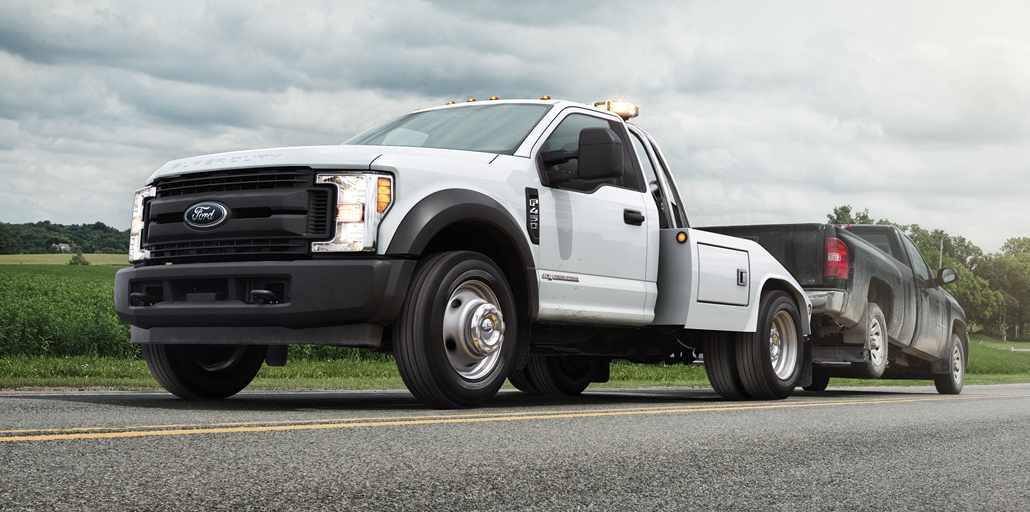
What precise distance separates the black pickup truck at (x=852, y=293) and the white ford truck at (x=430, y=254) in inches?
99.4

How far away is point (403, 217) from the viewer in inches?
218

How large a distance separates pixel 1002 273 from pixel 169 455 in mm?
156823

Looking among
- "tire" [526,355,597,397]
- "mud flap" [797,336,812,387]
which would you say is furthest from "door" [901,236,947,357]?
"tire" [526,355,597,397]

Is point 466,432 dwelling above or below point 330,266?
below

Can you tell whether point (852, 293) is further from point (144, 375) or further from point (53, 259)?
point (53, 259)

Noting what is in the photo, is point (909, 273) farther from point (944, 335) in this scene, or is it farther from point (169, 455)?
point (169, 455)

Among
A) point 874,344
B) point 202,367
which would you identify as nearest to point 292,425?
point 202,367

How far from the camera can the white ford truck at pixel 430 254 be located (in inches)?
215

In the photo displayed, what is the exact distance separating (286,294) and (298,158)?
781 mm

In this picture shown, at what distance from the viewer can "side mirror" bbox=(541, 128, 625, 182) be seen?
646cm

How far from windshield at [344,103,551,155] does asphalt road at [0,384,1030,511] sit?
1913 millimetres

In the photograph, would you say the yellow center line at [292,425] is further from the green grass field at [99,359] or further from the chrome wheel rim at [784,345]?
the green grass field at [99,359]

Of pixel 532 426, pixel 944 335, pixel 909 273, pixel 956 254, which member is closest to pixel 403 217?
pixel 532 426

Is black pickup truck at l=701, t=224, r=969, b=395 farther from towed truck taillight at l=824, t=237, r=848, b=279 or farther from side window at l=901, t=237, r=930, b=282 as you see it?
side window at l=901, t=237, r=930, b=282
